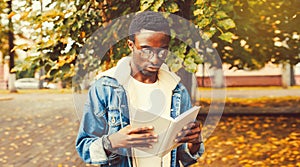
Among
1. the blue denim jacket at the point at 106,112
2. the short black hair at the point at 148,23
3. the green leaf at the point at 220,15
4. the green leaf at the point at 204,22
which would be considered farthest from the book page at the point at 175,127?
the green leaf at the point at 220,15

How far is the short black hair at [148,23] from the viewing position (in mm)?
2109

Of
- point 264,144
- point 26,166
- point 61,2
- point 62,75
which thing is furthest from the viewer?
point 264,144

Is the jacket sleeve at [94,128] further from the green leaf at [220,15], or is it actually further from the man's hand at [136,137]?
the green leaf at [220,15]

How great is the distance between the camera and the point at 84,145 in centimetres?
222

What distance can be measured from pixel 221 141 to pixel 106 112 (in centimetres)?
841

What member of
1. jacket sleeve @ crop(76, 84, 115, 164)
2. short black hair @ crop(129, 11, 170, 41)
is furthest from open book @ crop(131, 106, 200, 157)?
short black hair @ crop(129, 11, 170, 41)

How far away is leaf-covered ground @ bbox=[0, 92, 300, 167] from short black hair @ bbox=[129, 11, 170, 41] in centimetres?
334

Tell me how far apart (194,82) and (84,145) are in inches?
25.3

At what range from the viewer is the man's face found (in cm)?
204

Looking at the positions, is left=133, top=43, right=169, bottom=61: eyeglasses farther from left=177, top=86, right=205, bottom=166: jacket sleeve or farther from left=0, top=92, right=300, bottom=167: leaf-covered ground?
left=0, top=92, right=300, bottom=167: leaf-covered ground

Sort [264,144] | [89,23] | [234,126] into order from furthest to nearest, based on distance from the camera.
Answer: [234,126]
[264,144]
[89,23]

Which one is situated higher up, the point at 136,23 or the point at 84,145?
the point at 136,23

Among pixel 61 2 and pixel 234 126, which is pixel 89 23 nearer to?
pixel 61 2

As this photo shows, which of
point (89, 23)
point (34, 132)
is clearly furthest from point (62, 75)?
point (34, 132)
